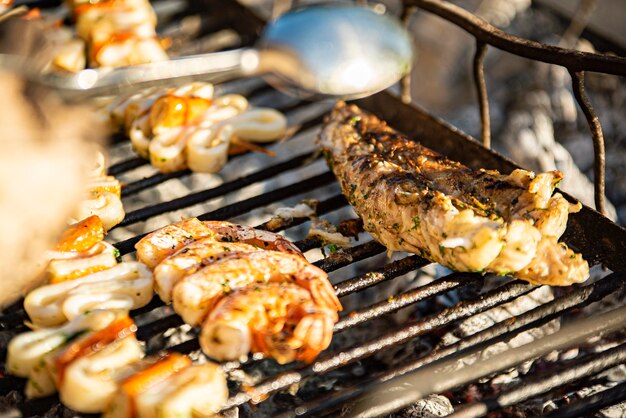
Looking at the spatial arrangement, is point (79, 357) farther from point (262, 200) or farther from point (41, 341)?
point (262, 200)

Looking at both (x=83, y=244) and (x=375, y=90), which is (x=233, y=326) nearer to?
(x=83, y=244)

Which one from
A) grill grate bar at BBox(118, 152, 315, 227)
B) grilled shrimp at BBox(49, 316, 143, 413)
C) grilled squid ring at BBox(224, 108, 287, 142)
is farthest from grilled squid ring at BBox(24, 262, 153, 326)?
grilled squid ring at BBox(224, 108, 287, 142)

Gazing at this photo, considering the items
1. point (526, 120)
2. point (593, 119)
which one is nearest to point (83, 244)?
point (593, 119)

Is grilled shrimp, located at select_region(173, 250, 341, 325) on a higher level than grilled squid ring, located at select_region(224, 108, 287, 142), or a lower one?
higher

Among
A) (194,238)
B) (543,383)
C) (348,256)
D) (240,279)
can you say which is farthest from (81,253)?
(543,383)

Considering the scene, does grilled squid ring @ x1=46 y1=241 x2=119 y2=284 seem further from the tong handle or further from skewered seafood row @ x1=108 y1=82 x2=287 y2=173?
skewered seafood row @ x1=108 y1=82 x2=287 y2=173

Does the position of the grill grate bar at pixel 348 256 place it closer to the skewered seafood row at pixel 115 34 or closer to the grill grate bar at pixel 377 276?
the grill grate bar at pixel 377 276

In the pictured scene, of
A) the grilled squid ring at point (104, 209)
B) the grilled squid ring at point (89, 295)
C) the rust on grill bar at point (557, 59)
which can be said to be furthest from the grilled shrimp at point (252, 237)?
the rust on grill bar at point (557, 59)
